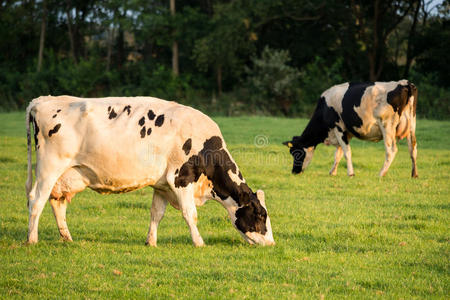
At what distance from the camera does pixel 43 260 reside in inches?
310

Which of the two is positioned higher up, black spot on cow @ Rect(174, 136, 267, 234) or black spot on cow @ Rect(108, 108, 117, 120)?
black spot on cow @ Rect(108, 108, 117, 120)

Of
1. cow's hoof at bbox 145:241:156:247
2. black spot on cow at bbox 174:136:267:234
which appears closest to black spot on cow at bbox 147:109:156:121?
black spot on cow at bbox 174:136:267:234

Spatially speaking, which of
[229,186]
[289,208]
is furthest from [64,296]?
[289,208]

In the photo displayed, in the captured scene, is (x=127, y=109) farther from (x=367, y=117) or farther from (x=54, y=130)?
(x=367, y=117)

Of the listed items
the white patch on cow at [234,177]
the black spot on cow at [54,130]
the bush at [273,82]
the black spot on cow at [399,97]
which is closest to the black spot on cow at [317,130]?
the black spot on cow at [399,97]

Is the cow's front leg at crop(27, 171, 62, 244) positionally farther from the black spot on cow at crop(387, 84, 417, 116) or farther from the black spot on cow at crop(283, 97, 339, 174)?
the black spot on cow at crop(387, 84, 417, 116)

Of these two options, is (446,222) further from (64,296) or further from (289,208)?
(64,296)

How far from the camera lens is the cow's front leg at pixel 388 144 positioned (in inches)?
639

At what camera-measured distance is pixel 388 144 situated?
16.3 m

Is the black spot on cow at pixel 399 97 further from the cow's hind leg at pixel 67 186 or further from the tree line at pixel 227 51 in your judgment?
the tree line at pixel 227 51

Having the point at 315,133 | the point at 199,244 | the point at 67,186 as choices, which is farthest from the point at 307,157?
the point at 67,186

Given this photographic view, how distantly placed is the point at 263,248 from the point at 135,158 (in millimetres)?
2169

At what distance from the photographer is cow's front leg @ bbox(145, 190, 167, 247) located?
9.00m

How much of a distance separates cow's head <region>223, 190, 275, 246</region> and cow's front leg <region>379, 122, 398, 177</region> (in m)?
7.96
